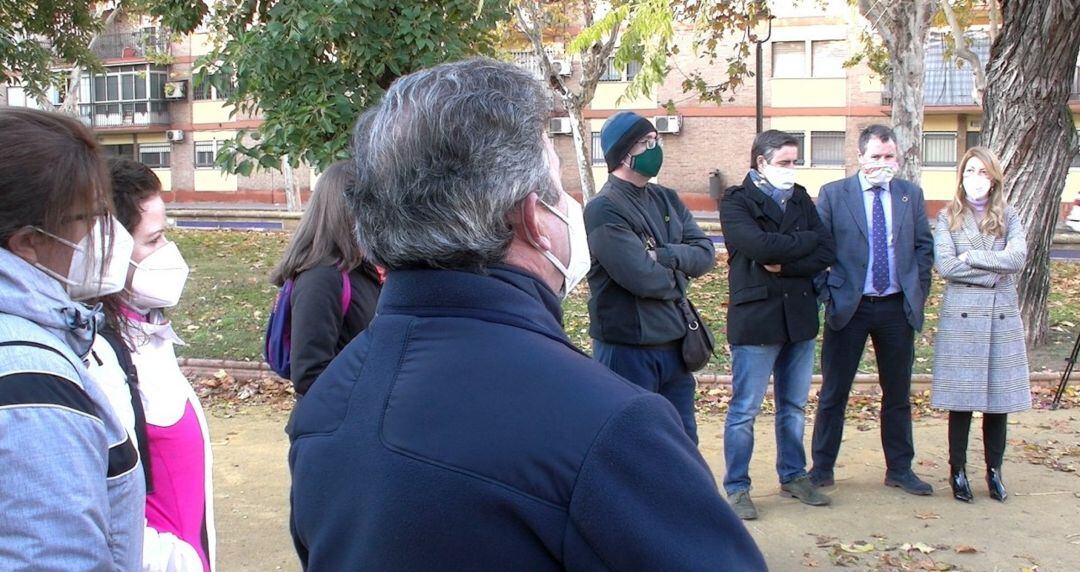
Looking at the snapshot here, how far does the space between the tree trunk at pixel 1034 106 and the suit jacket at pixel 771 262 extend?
421cm

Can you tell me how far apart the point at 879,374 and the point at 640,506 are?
5032 millimetres

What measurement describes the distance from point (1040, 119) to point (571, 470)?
885 centimetres

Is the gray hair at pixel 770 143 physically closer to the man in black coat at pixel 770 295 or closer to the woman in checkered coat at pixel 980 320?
the man in black coat at pixel 770 295

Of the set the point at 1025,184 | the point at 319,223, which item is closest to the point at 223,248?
the point at 1025,184

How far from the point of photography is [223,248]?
1834cm

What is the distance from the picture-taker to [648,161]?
5.02m

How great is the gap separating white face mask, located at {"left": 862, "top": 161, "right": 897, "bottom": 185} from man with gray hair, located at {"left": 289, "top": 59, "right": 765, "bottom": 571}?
459cm

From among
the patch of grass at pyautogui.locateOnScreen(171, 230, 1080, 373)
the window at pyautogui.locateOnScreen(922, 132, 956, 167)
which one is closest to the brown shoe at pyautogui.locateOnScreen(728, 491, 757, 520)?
the patch of grass at pyautogui.locateOnScreen(171, 230, 1080, 373)

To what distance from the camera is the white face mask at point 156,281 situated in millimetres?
3135

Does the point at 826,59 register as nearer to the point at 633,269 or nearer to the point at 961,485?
the point at 961,485

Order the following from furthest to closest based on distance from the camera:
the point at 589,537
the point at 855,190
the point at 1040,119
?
1. the point at 1040,119
2. the point at 855,190
3. the point at 589,537

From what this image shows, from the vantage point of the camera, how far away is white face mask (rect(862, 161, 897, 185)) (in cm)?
594

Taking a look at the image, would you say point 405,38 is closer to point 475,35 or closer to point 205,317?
point 475,35

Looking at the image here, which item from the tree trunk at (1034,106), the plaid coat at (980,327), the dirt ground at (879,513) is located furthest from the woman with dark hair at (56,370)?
the tree trunk at (1034,106)
